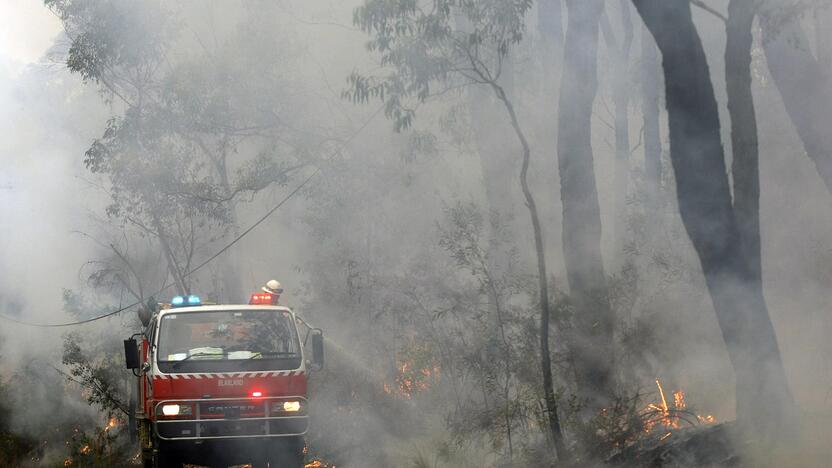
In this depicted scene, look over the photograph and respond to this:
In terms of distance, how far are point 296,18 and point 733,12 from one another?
50.8ft

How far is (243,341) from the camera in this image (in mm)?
11469

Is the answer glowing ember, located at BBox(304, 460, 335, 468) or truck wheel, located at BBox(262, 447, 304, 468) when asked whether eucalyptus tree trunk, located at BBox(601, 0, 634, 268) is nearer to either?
glowing ember, located at BBox(304, 460, 335, 468)

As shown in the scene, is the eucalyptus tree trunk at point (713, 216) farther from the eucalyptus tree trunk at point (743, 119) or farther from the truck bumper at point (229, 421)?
the truck bumper at point (229, 421)

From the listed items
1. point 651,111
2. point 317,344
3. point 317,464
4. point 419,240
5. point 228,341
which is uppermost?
point 651,111

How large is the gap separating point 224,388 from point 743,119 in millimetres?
5775

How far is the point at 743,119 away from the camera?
401 inches

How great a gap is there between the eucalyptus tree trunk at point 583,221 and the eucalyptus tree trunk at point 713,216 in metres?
3.05

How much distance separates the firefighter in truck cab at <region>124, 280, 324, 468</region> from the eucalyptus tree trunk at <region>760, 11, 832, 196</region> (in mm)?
6479

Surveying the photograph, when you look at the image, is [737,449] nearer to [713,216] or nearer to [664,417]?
[664,417]

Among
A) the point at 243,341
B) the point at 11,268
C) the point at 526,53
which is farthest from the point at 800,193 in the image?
the point at 11,268

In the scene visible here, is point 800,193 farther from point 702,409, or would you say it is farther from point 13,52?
point 13,52

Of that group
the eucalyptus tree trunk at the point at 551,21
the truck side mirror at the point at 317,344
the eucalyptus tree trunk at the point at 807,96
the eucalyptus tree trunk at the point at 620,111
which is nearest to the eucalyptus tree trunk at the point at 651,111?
the eucalyptus tree trunk at the point at 620,111

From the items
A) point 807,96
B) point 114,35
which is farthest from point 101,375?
point 807,96

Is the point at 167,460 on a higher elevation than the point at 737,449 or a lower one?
higher
